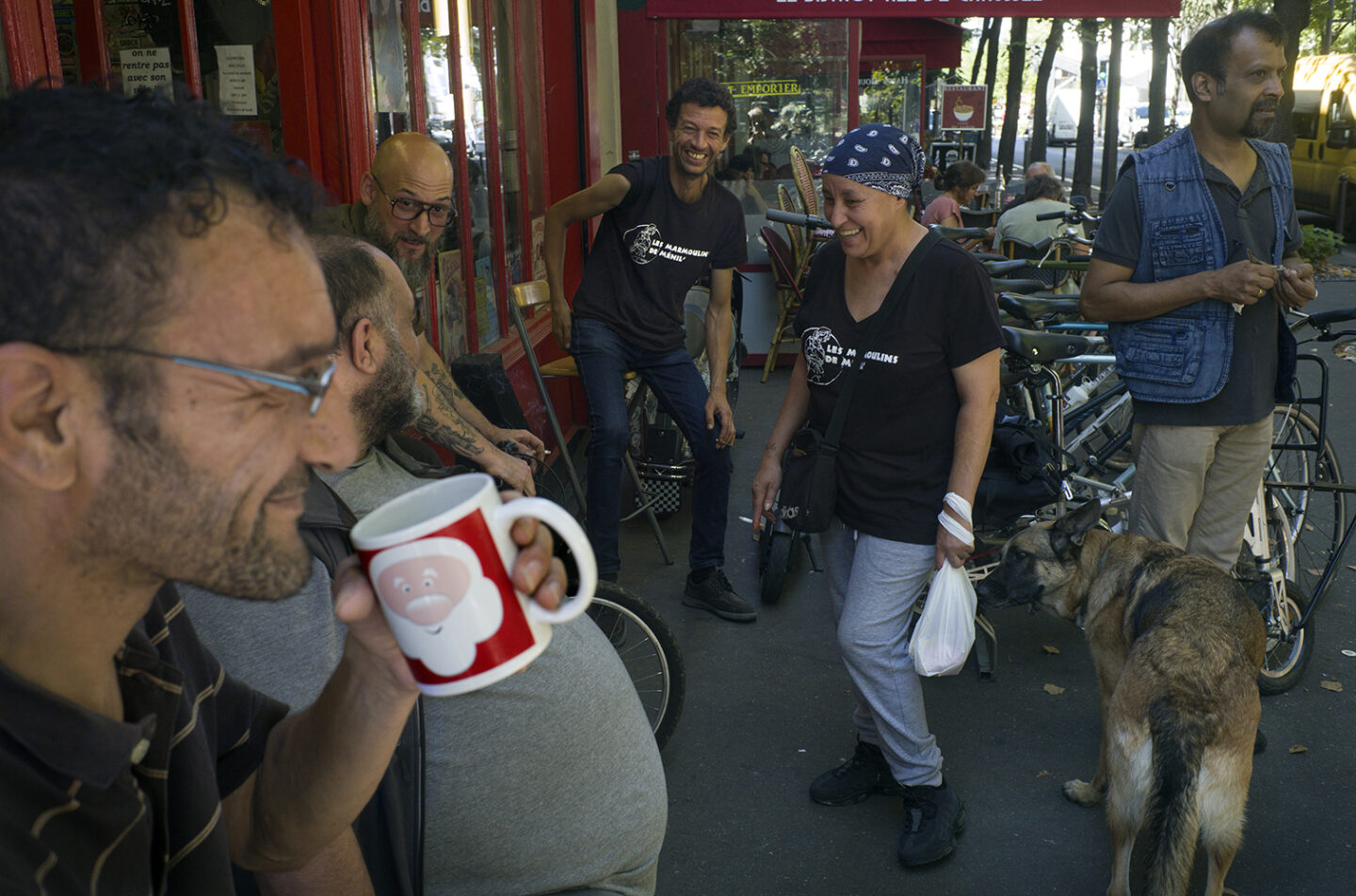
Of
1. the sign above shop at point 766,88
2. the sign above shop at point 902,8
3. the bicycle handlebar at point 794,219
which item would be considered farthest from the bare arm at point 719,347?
the sign above shop at point 766,88

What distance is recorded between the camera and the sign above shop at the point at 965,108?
2144cm

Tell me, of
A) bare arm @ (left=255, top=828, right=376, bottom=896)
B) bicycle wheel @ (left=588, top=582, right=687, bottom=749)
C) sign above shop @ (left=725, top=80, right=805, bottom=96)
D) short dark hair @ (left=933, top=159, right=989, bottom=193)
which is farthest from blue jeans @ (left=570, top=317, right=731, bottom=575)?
short dark hair @ (left=933, top=159, right=989, bottom=193)

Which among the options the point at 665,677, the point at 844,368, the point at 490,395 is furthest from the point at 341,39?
the point at 665,677

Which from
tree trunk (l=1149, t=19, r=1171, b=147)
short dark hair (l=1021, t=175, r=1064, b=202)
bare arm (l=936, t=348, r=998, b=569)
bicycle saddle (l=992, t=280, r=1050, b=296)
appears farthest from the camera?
tree trunk (l=1149, t=19, r=1171, b=147)

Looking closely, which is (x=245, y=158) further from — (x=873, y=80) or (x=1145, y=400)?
(x=873, y=80)

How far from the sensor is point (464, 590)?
1148 millimetres

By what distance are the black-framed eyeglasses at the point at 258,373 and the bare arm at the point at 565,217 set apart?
13.4 ft

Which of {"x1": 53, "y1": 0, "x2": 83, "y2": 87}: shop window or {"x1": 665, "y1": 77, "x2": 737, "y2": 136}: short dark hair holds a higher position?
{"x1": 53, "y1": 0, "x2": 83, "y2": 87}: shop window

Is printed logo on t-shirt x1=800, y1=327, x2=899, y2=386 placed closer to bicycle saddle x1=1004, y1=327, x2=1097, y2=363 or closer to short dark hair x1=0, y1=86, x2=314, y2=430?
bicycle saddle x1=1004, y1=327, x2=1097, y2=363

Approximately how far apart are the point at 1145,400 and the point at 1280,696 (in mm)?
1388

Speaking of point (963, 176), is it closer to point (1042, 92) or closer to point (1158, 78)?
point (1158, 78)

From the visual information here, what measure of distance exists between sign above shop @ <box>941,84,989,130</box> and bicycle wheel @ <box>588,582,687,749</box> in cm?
1935

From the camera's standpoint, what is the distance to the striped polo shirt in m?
0.95

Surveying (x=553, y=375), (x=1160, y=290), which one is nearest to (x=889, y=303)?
(x=1160, y=290)
